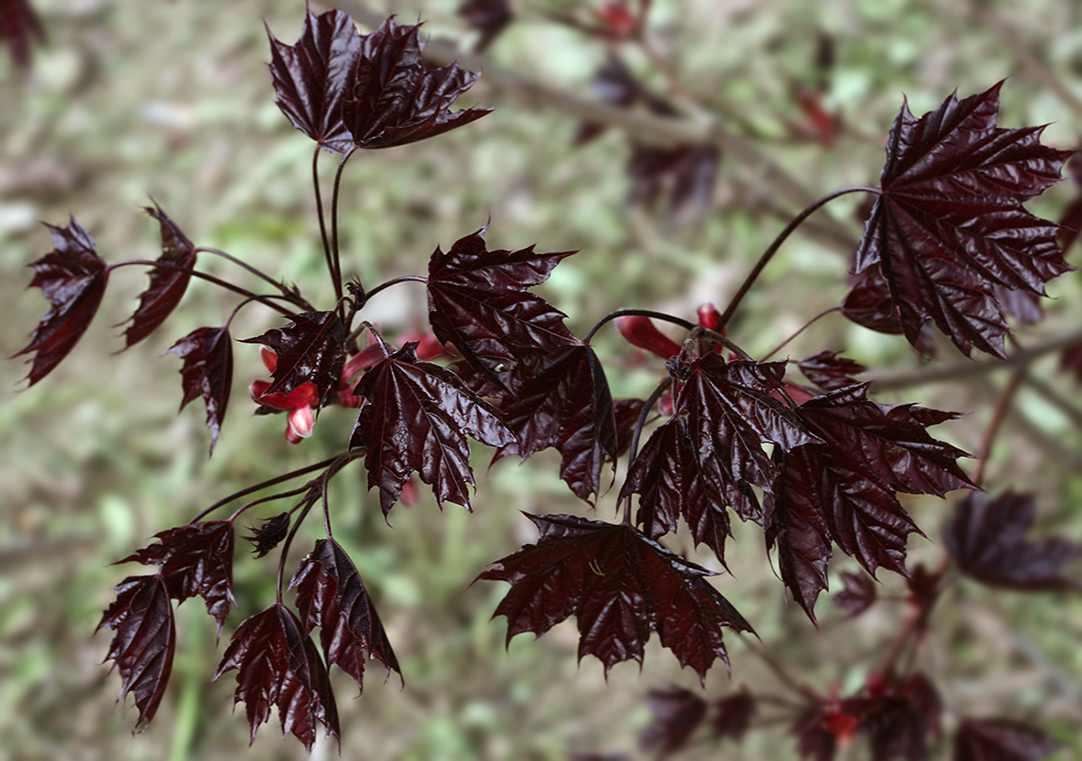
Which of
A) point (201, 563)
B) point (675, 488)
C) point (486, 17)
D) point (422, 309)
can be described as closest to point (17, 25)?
point (486, 17)

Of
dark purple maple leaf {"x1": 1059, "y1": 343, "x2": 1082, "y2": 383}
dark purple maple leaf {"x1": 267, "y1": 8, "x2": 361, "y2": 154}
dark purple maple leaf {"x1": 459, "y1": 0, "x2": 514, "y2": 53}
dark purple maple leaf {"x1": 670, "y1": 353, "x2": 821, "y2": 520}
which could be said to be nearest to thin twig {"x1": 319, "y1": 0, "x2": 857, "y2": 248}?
dark purple maple leaf {"x1": 459, "y1": 0, "x2": 514, "y2": 53}

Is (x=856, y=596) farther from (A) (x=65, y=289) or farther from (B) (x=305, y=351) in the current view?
(A) (x=65, y=289)

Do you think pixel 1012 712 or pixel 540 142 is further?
pixel 540 142

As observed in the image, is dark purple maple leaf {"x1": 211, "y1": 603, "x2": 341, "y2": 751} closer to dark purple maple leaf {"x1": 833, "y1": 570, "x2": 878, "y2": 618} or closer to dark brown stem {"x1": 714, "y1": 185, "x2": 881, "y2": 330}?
dark brown stem {"x1": 714, "y1": 185, "x2": 881, "y2": 330}

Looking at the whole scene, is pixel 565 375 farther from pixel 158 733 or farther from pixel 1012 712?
pixel 158 733

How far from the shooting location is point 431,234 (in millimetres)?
2895

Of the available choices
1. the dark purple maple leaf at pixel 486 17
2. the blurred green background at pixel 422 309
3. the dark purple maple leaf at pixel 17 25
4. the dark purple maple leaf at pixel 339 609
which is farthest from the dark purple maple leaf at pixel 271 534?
the dark purple maple leaf at pixel 17 25

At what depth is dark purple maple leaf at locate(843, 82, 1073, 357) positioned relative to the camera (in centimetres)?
66

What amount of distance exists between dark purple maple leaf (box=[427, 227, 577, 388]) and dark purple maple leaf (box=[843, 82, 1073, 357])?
0.80 feet

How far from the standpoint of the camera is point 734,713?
115cm

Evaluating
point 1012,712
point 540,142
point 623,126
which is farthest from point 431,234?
point 1012,712

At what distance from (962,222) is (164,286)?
2.23 feet

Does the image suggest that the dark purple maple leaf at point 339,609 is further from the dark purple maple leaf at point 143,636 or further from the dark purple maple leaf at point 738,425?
the dark purple maple leaf at point 738,425

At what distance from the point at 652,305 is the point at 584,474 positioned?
2.08m
